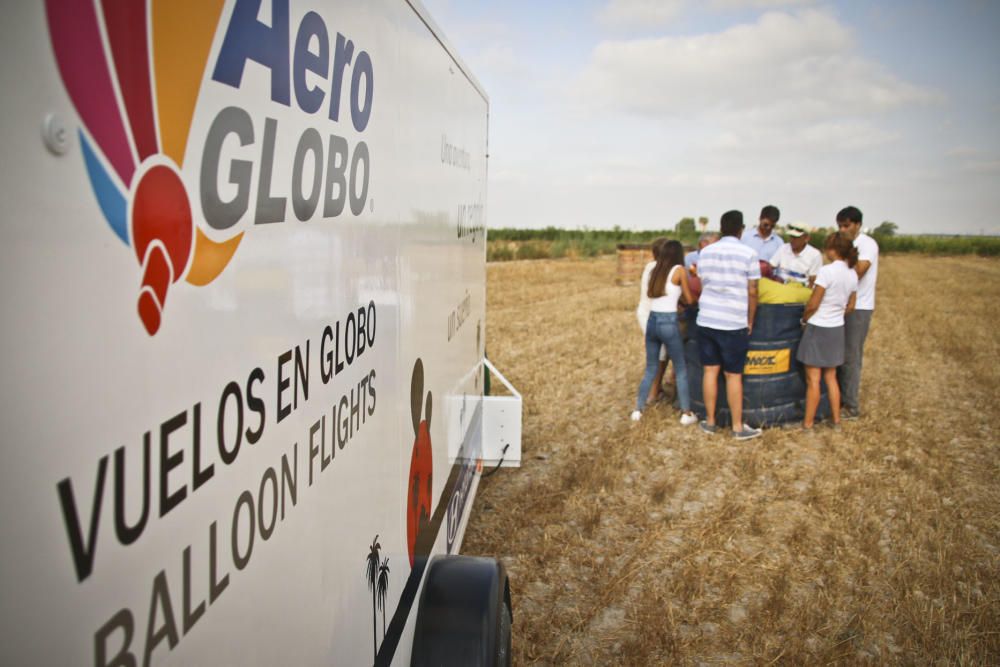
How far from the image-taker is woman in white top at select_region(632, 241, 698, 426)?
593 centimetres

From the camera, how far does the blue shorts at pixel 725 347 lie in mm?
5613

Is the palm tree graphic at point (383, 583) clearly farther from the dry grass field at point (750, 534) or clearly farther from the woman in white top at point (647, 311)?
the woman in white top at point (647, 311)

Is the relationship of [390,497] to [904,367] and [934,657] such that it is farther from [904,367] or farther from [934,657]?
[904,367]

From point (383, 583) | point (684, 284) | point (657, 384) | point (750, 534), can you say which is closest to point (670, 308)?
point (684, 284)

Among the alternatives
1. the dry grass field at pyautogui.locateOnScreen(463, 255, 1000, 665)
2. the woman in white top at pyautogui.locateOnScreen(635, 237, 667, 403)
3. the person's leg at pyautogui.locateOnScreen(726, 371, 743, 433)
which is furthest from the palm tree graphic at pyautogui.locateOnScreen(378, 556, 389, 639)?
the person's leg at pyautogui.locateOnScreen(726, 371, 743, 433)

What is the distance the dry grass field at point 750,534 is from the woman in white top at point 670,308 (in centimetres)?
38

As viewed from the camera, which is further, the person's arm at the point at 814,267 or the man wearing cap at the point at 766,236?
the man wearing cap at the point at 766,236

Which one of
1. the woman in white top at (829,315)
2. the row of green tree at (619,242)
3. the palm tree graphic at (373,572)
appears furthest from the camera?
the row of green tree at (619,242)


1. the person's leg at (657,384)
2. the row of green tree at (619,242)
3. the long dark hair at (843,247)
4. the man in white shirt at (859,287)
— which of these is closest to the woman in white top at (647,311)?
the person's leg at (657,384)

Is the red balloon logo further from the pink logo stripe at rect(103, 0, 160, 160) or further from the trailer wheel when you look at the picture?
the pink logo stripe at rect(103, 0, 160, 160)

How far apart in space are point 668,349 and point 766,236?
→ 5.86ft

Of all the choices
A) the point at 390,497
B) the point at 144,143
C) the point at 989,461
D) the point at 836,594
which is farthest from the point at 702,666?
the point at 989,461

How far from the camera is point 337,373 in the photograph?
139 centimetres

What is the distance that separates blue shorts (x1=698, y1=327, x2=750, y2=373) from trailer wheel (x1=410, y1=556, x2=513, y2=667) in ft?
12.2
